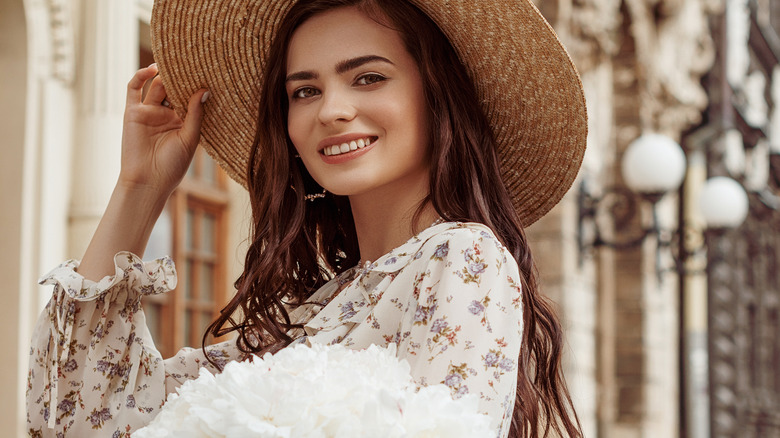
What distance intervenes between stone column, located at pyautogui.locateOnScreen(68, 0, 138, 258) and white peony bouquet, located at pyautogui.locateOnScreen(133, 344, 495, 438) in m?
3.95

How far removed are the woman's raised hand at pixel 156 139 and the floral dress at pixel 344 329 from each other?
0.19m

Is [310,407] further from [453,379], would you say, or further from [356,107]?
[356,107]

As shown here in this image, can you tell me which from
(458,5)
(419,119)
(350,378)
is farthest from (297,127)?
(350,378)

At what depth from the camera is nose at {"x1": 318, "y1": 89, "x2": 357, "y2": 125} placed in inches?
78.8

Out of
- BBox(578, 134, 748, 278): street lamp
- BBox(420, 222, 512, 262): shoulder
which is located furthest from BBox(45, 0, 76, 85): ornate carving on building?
BBox(420, 222, 512, 262): shoulder

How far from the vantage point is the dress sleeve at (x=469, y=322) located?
1.62 meters

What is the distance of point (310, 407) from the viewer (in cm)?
134

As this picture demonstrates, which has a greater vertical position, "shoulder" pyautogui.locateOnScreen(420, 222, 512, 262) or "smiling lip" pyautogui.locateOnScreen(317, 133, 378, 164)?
"smiling lip" pyautogui.locateOnScreen(317, 133, 378, 164)

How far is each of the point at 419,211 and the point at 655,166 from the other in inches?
196

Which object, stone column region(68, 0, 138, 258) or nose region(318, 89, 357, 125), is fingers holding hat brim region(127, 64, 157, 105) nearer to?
nose region(318, 89, 357, 125)

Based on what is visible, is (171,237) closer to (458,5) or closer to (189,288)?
(189,288)

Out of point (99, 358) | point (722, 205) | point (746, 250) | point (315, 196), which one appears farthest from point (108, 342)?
point (746, 250)

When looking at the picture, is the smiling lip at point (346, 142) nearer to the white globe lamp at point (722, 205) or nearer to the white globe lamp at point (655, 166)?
the white globe lamp at point (655, 166)

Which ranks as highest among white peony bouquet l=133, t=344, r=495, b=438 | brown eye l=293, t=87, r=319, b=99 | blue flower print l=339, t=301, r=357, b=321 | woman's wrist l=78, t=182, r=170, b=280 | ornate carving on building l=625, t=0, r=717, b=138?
ornate carving on building l=625, t=0, r=717, b=138
